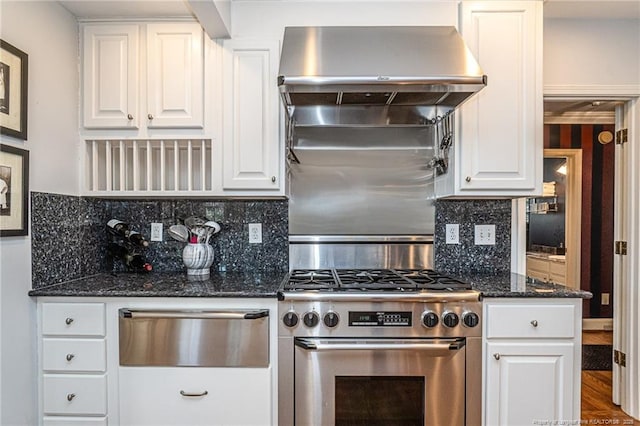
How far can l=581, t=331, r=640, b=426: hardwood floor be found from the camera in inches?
93.7

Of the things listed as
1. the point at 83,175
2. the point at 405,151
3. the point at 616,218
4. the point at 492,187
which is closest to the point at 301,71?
the point at 405,151

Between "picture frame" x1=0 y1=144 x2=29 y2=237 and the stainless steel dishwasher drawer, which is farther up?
"picture frame" x1=0 y1=144 x2=29 y2=237

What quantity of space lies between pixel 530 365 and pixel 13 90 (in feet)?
8.52

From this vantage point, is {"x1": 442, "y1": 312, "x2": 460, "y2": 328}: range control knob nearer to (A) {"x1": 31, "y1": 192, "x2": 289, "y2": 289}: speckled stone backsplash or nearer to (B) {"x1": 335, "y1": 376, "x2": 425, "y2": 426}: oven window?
(B) {"x1": 335, "y1": 376, "x2": 425, "y2": 426}: oven window

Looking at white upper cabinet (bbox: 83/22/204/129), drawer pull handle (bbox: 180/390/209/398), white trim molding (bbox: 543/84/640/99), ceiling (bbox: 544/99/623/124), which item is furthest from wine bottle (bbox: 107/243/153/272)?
ceiling (bbox: 544/99/623/124)

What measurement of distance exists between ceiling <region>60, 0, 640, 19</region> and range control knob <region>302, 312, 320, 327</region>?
1667mm

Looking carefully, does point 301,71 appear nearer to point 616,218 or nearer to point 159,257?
point 159,257

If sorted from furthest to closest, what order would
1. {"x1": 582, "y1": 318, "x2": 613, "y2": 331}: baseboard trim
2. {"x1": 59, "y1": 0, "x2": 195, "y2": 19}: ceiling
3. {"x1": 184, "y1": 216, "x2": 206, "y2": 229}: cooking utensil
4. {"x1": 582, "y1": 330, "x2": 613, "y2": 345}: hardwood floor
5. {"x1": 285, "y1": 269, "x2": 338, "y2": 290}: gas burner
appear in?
{"x1": 582, "y1": 318, "x2": 613, "y2": 331}: baseboard trim
{"x1": 582, "y1": 330, "x2": 613, "y2": 345}: hardwood floor
{"x1": 184, "y1": 216, "x2": 206, "y2": 229}: cooking utensil
{"x1": 59, "y1": 0, "x2": 195, "y2": 19}: ceiling
{"x1": 285, "y1": 269, "x2": 338, "y2": 290}: gas burner

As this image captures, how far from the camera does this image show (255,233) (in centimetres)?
236

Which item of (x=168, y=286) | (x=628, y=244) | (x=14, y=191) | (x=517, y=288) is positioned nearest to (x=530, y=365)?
(x=517, y=288)

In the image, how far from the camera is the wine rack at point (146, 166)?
6.89ft

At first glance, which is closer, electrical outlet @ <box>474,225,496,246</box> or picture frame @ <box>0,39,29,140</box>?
picture frame @ <box>0,39,29,140</box>

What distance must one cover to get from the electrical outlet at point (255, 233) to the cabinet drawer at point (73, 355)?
94 cm

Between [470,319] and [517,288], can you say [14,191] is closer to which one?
[470,319]
